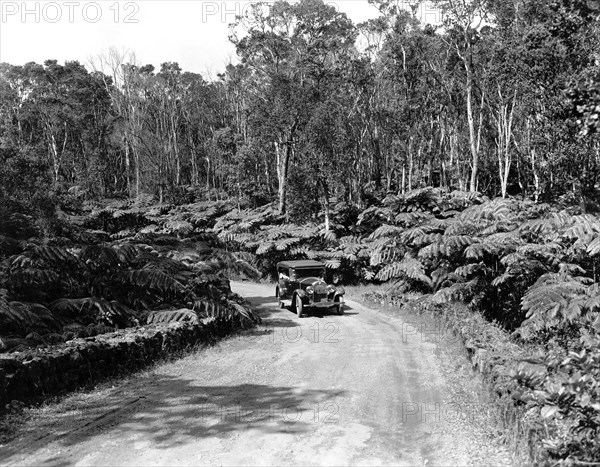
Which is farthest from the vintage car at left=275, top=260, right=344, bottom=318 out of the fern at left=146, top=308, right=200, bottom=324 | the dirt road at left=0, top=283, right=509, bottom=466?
the fern at left=146, top=308, right=200, bottom=324

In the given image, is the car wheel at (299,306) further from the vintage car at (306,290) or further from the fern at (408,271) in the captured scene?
the fern at (408,271)

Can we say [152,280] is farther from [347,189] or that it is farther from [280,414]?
[347,189]

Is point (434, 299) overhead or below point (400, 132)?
below

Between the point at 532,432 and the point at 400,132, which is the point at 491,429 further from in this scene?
the point at 400,132

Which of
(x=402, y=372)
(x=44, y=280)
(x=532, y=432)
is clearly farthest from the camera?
(x=44, y=280)

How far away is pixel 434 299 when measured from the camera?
15.3 m

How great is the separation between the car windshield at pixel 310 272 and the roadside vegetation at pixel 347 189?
1.81 m

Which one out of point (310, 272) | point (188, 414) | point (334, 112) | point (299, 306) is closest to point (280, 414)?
point (188, 414)

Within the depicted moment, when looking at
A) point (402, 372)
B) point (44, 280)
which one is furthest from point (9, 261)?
point (402, 372)

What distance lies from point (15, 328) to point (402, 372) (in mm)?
7327

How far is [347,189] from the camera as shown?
34500 millimetres

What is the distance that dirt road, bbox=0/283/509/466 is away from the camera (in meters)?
6.24

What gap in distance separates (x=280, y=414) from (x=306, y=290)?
875 cm

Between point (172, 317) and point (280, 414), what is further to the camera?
point (172, 317)
